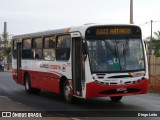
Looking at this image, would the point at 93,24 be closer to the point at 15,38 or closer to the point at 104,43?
the point at 104,43

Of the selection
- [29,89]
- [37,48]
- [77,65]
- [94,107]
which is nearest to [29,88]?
[29,89]

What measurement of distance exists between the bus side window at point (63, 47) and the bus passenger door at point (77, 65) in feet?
1.79

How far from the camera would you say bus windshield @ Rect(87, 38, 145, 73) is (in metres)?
15.1

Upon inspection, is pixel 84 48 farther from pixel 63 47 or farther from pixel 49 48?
pixel 49 48

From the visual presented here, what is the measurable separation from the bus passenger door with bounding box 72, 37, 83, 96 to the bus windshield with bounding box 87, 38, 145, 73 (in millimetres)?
568

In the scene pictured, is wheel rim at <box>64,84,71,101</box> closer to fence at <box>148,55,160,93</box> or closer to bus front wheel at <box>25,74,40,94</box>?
bus front wheel at <box>25,74,40,94</box>

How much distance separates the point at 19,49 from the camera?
2308 centimetres

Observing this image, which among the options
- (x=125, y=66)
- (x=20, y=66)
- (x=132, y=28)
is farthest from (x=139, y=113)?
(x=20, y=66)

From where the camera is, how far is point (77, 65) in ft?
52.1

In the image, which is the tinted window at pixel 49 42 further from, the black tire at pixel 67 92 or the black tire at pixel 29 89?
the black tire at pixel 29 89

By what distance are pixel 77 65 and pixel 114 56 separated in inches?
55.1

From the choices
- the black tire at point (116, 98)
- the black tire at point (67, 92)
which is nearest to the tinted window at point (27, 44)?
the black tire at point (67, 92)

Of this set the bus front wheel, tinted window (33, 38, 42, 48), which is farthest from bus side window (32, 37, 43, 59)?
the bus front wheel

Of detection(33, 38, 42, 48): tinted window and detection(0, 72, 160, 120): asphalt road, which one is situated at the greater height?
detection(33, 38, 42, 48): tinted window
